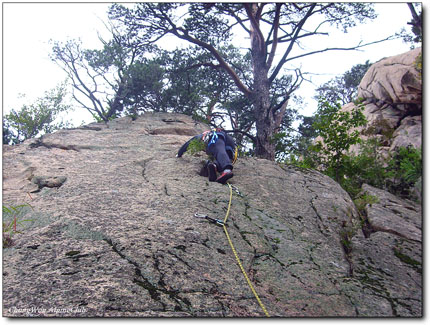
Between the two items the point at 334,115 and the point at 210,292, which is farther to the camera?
the point at 334,115

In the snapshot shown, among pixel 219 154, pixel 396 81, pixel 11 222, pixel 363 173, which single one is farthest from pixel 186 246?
pixel 396 81

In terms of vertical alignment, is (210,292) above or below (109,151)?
below

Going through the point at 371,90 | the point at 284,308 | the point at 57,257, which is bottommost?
the point at 284,308

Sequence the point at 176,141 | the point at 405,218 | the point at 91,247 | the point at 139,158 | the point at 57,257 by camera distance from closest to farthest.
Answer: the point at 57,257, the point at 91,247, the point at 405,218, the point at 139,158, the point at 176,141

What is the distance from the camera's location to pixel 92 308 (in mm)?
1894

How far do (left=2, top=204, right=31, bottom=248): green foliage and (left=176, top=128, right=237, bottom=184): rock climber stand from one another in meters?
2.57

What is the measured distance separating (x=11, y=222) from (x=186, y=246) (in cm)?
177

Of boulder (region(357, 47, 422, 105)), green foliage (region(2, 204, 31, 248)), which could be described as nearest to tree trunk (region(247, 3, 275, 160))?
boulder (region(357, 47, 422, 105))

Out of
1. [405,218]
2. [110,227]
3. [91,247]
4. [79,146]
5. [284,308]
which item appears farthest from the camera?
[79,146]

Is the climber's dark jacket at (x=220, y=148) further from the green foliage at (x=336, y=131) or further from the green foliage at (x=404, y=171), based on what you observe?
the green foliage at (x=404, y=171)

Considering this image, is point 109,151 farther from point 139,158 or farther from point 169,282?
point 169,282

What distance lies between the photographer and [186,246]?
2.76 metres

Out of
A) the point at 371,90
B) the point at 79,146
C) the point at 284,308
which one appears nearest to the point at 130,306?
the point at 284,308

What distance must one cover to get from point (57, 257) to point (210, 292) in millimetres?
1271
